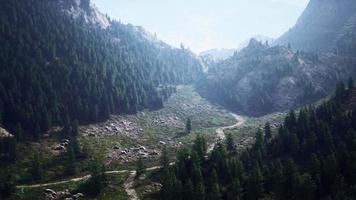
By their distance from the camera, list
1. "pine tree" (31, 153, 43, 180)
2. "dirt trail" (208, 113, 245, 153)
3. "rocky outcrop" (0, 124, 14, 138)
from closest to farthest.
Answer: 1. "pine tree" (31, 153, 43, 180)
2. "rocky outcrop" (0, 124, 14, 138)
3. "dirt trail" (208, 113, 245, 153)

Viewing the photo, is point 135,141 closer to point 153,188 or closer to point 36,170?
point 153,188

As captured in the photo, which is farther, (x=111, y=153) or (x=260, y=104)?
(x=260, y=104)

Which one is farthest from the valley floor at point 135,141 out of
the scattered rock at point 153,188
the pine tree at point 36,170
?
the pine tree at point 36,170

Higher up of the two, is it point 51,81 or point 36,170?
point 51,81

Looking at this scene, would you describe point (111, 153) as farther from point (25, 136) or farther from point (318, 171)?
point (318, 171)

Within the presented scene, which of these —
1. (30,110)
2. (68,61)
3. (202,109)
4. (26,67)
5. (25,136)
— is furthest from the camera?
(202,109)

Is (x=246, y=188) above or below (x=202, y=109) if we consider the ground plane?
below

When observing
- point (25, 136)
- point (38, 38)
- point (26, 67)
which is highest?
point (38, 38)

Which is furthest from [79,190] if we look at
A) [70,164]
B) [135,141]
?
[135,141]

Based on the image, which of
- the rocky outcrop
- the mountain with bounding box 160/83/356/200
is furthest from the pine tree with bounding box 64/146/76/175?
the mountain with bounding box 160/83/356/200

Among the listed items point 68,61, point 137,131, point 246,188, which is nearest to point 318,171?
point 246,188

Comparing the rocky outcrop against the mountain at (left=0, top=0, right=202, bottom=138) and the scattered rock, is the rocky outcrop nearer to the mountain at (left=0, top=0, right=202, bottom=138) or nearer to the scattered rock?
the mountain at (left=0, top=0, right=202, bottom=138)
